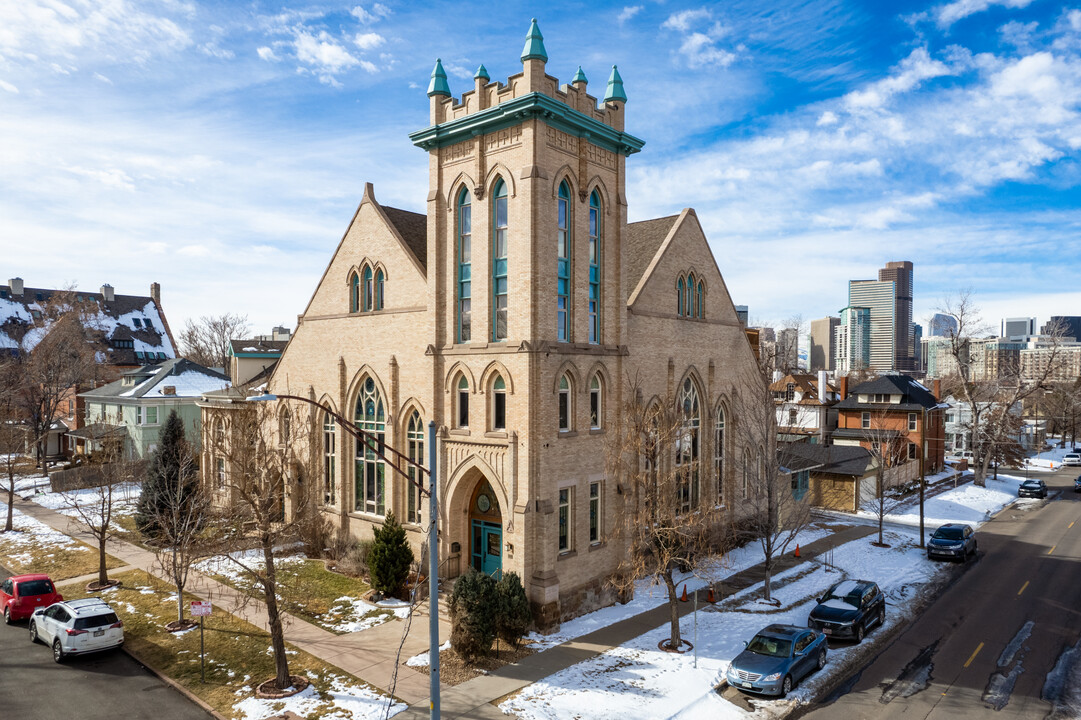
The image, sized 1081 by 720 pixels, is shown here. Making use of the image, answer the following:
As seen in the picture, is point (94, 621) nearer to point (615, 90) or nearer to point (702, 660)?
point (702, 660)

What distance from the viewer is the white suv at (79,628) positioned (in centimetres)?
1848

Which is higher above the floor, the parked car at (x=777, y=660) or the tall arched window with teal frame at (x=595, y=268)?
the tall arched window with teal frame at (x=595, y=268)

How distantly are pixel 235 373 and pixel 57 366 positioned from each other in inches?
739

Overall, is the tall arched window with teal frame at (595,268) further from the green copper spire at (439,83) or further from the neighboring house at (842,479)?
the neighboring house at (842,479)

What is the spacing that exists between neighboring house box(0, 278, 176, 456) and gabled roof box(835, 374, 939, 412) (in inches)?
2721

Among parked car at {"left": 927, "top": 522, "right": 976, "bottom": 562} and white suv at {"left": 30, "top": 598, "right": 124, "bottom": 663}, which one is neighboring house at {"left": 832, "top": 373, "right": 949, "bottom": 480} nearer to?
parked car at {"left": 927, "top": 522, "right": 976, "bottom": 562}

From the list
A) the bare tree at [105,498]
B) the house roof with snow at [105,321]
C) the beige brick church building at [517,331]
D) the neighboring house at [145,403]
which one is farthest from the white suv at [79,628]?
the house roof with snow at [105,321]

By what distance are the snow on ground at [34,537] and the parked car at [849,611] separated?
1228 inches

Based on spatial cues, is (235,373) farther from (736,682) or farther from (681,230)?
(736,682)

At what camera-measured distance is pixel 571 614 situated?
21.8m

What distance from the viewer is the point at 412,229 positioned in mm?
29031

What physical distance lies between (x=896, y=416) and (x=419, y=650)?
47212 millimetres

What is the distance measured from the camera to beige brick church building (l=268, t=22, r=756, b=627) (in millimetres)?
21047

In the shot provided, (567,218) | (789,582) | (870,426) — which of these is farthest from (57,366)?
(870,426)
